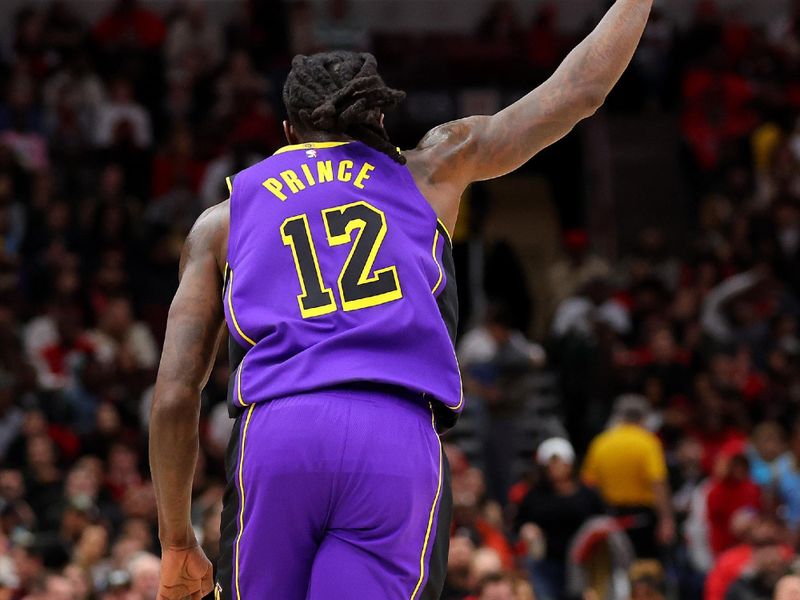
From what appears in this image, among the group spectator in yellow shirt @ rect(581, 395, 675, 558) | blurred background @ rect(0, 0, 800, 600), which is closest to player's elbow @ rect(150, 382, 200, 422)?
blurred background @ rect(0, 0, 800, 600)

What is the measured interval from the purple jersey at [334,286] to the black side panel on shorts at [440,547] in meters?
0.17

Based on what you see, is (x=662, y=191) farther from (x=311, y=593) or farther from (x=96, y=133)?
(x=311, y=593)

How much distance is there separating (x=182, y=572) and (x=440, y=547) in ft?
2.26

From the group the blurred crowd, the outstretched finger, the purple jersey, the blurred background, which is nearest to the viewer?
the purple jersey

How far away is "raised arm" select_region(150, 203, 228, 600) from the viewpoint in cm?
382

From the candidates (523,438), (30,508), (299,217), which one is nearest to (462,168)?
(299,217)

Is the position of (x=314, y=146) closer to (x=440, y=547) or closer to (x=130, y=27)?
(x=440, y=547)

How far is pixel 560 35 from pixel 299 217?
55.0ft

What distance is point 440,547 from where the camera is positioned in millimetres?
3750

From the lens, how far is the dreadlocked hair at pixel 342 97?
3.90 m

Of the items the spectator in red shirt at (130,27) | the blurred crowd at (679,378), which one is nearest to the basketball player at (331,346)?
the blurred crowd at (679,378)

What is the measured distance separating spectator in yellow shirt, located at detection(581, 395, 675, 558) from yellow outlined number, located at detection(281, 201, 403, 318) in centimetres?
1006

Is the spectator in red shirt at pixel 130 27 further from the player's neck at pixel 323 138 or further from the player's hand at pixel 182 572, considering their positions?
the player's hand at pixel 182 572

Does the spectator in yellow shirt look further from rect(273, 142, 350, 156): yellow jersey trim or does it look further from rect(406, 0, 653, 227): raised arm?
rect(273, 142, 350, 156): yellow jersey trim
